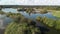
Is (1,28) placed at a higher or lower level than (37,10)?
lower

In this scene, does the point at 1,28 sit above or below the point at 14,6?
below

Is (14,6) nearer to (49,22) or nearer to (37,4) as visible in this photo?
(37,4)
